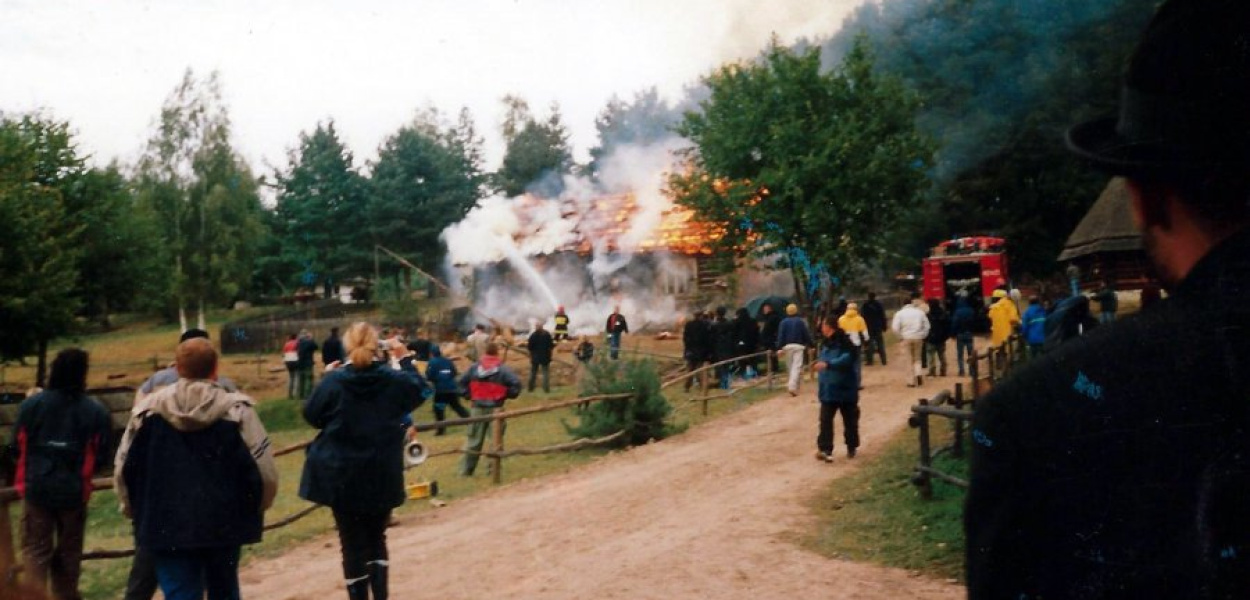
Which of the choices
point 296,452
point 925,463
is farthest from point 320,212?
point 925,463

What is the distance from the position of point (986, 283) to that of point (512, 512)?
2291cm

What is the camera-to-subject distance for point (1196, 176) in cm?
148

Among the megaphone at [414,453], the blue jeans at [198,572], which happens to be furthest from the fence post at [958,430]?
the blue jeans at [198,572]

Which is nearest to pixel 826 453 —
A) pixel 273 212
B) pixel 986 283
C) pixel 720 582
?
pixel 720 582

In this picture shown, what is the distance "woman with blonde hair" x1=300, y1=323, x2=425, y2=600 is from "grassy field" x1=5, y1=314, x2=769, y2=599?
340cm

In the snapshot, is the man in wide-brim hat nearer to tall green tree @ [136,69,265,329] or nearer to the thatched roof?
the thatched roof

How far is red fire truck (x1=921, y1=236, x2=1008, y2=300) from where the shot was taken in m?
30.9

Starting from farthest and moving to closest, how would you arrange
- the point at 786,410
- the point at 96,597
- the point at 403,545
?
the point at 786,410 < the point at 403,545 < the point at 96,597

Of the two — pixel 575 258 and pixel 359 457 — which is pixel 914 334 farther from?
pixel 575 258

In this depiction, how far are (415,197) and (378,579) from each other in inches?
1678

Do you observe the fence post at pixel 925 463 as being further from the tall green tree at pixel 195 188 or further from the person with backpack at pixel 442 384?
the tall green tree at pixel 195 188

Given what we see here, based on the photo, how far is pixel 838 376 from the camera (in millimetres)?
12141

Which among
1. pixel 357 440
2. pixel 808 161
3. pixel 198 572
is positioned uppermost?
pixel 808 161

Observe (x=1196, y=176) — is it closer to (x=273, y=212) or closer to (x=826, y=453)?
(x=826, y=453)
